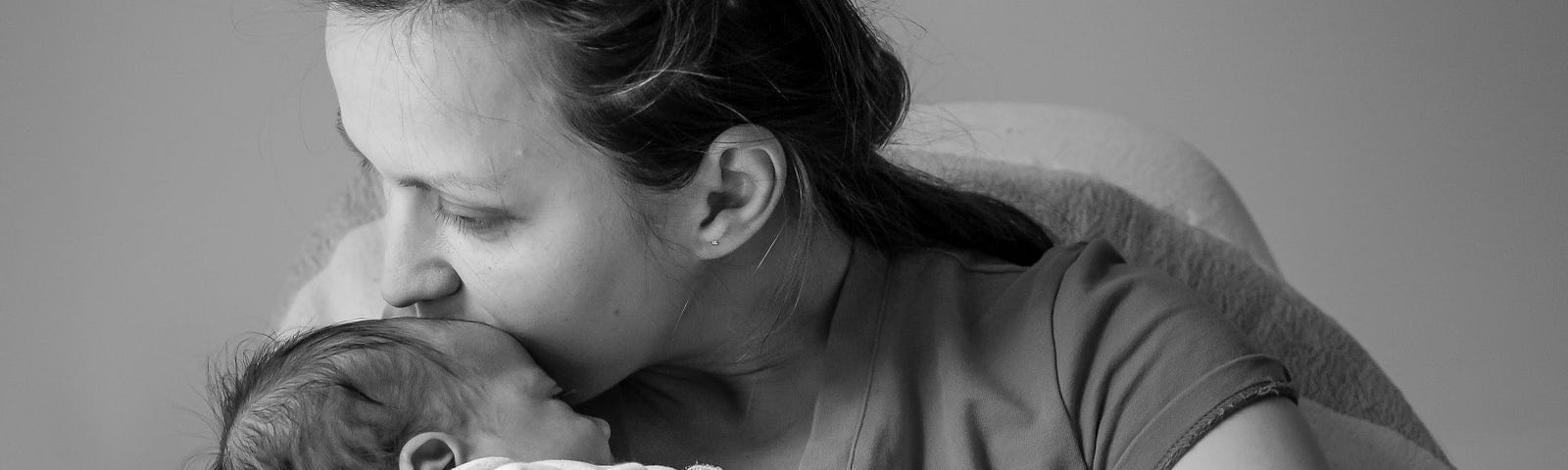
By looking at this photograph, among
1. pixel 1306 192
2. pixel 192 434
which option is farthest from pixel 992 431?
pixel 1306 192

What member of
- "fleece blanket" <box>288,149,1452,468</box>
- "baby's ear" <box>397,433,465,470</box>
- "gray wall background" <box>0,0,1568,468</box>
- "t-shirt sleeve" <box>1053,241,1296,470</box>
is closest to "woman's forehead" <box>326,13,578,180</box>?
"baby's ear" <box>397,433,465,470</box>

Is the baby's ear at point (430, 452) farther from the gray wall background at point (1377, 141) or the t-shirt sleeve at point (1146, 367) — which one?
the gray wall background at point (1377, 141)

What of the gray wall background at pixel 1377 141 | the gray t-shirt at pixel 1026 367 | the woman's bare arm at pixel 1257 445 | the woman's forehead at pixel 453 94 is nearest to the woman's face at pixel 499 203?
the woman's forehead at pixel 453 94

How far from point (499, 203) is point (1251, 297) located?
514 millimetres

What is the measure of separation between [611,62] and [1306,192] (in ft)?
4.41

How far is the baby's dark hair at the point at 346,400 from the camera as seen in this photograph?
75cm

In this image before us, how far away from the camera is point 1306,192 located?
6.27ft

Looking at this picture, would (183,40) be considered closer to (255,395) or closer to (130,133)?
(130,133)

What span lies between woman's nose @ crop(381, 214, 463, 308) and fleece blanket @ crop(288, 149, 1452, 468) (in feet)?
1.23

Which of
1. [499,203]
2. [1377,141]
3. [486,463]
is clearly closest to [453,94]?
[499,203]

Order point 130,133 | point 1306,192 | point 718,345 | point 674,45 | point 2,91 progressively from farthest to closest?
point 1306,192 → point 130,133 → point 2,91 → point 718,345 → point 674,45

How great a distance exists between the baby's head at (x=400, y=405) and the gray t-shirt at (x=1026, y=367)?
0.48 feet

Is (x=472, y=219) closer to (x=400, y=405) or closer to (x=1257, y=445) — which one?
(x=400, y=405)

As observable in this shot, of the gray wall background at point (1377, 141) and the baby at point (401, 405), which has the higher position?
the baby at point (401, 405)
